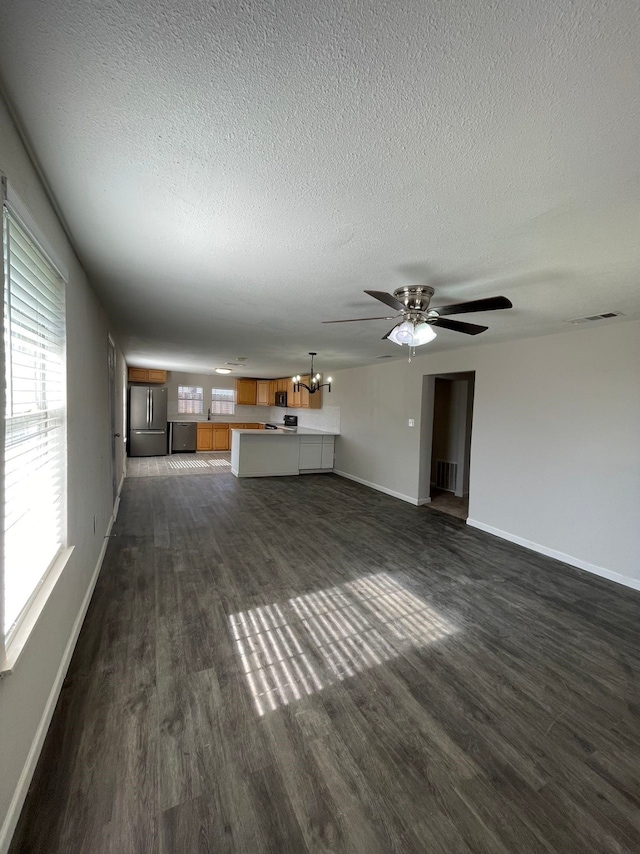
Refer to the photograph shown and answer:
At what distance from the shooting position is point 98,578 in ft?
9.35

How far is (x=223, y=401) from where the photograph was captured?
10.5 meters

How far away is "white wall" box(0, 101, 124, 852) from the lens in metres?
1.12

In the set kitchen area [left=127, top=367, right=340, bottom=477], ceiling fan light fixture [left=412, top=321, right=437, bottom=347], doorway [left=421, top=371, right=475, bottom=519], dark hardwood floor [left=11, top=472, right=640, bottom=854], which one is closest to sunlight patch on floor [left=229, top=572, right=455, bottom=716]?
dark hardwood floor [left=11, top=472, right=640, bottom=854]

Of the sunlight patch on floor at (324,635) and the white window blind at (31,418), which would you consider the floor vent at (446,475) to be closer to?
the sunlight patch on floor at (324,635)

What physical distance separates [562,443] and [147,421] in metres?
8.65

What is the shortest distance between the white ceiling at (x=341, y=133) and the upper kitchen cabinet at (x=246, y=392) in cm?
816

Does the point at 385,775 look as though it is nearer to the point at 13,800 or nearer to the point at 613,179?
the point at 13,800

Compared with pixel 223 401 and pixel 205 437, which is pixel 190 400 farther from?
pixel 205 437

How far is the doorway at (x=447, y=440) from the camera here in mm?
5496

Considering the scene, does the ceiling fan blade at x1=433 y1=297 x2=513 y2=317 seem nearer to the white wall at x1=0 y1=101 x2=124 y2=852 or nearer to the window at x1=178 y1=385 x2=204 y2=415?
the white wall at x1=0 y1=101 x2=124 y2=852

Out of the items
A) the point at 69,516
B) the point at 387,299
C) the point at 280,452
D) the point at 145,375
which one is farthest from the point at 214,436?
the point at 387,299

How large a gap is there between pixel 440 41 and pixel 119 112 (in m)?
0.92

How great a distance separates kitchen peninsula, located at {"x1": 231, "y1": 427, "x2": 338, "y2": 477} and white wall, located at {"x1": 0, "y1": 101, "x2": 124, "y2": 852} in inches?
134

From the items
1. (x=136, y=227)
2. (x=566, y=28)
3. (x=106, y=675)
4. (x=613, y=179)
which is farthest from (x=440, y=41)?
(x=106, y=675)
